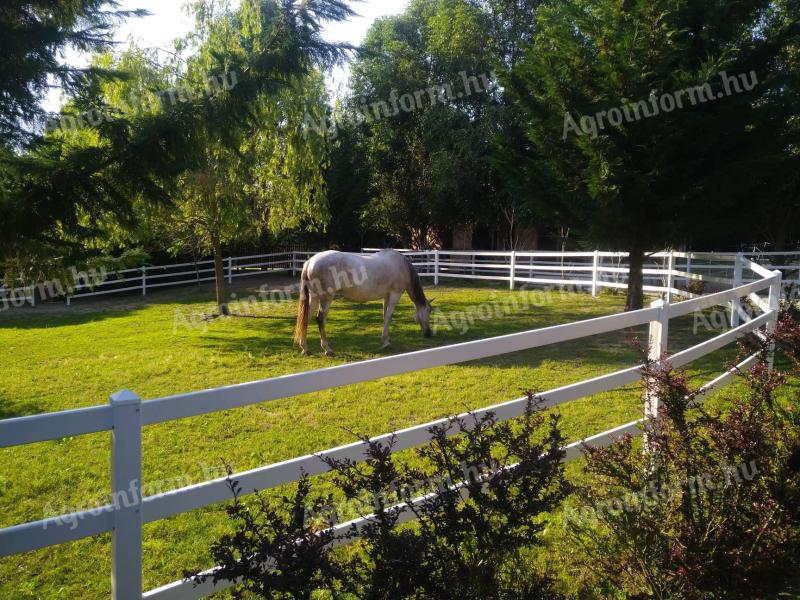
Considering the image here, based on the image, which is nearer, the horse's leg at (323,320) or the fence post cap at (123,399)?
the fence post cap at (123,399)

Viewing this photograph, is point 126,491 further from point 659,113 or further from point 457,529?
point 659,113

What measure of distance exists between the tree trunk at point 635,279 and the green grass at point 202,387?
966 mm

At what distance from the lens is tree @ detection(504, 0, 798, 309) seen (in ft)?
30.7

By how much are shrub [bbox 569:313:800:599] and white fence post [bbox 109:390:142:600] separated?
6.68 ft

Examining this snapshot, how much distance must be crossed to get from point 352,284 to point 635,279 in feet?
18.9

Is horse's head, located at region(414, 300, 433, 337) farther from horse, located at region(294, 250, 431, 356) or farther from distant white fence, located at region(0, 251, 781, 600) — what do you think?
distant white fence, located at region(0, 251, 781, 600)

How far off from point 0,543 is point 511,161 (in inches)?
432

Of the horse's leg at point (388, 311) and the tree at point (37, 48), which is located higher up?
the tree at point (37, 48)

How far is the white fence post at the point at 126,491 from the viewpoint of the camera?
2.09 metres

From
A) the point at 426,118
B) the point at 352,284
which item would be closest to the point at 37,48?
the point at 352,284

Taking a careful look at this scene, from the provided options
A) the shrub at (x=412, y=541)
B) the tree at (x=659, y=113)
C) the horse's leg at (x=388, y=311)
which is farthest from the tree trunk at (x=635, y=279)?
the shrub at (x=412, y=541)

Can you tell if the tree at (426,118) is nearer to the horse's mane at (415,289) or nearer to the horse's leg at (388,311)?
the horse's mane at (415,289)

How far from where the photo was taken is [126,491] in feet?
6.91

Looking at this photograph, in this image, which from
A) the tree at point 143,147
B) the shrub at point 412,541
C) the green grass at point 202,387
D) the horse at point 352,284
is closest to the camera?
the shrub at point 412,541
